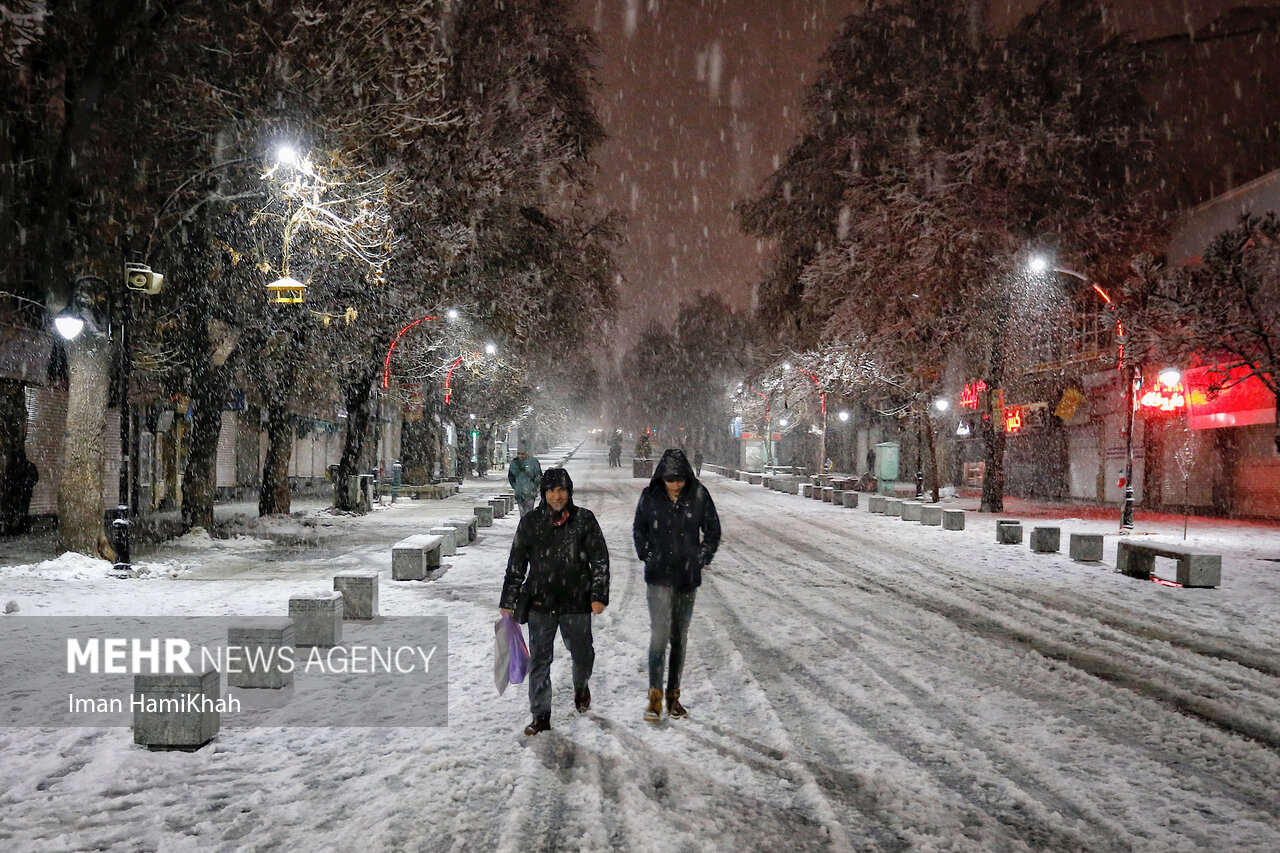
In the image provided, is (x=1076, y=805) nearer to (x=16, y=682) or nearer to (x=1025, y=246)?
(x=16, y=682)

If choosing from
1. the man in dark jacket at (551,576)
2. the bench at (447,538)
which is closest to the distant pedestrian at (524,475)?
the bench at (447,538)

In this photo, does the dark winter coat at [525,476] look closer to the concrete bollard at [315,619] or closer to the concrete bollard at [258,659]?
the concrete bollard at [315,619]

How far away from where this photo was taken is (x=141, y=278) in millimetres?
12164

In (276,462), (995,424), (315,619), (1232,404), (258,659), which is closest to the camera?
(258,659)

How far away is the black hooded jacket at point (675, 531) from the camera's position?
19.5 ft

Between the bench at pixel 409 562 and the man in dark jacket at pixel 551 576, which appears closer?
the man in dark jacket at pixel 551 576

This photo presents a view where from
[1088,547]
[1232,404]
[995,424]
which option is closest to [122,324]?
[1088,547]

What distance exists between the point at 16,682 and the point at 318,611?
2352 mm

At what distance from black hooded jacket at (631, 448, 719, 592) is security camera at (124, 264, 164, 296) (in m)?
9.64

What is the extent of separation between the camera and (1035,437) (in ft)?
116

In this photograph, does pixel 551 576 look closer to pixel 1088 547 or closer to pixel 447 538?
pixel 447 538

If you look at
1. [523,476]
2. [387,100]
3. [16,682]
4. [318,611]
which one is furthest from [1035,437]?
[16,682]

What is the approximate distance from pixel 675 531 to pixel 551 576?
925 millimetres

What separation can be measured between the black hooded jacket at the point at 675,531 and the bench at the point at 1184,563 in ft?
31.8
